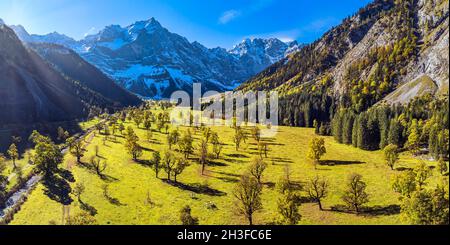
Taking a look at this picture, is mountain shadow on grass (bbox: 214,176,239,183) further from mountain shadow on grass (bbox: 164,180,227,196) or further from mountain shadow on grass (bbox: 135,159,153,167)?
mountain shadow on grass (bbox: 135,159,153,167)

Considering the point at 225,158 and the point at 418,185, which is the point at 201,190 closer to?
the point at 225,158

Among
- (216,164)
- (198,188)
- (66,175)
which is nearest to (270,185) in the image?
(198,188)

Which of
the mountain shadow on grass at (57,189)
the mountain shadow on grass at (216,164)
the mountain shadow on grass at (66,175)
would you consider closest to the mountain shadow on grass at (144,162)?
the mountain shadow on grass at (216,164)

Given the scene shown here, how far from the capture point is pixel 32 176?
366 feet

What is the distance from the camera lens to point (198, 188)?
310 feet

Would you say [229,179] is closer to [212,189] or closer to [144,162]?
[212,189]

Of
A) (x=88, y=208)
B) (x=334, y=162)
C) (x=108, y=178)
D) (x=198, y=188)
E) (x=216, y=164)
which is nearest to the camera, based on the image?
(x=88, y=208)

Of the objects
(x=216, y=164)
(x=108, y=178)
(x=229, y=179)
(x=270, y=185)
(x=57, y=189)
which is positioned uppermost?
(x=216, y=164)

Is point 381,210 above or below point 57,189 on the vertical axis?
above

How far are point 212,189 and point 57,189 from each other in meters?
49.4

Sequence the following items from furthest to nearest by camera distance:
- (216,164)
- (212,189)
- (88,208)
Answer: (216,164), (212,189), (88,208)
